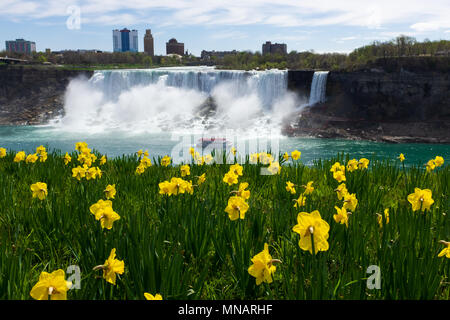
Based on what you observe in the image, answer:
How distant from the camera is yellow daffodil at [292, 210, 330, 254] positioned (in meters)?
1.69

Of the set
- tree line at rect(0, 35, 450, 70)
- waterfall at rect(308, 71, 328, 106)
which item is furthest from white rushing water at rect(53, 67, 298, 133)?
tree line at rect(0, 35, 450, 70)

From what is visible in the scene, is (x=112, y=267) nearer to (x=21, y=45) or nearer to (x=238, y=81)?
(x=238, y=81)

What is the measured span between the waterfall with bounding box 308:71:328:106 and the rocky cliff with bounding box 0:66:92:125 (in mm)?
25894

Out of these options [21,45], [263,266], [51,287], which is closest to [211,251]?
[263,266]

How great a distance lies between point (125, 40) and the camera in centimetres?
9350

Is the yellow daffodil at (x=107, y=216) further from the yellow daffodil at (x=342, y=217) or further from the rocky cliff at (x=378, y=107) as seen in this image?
the rocky cliff at (x=378, y=107)

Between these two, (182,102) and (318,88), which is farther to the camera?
(182,102)

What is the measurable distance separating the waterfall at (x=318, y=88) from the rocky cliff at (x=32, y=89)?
85.0 ft

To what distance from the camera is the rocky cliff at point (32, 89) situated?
41.6 m

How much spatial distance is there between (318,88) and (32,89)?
33871 mm

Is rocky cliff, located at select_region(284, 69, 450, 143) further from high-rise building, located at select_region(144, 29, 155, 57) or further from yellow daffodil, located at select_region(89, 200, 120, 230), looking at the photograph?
high-rise building, located at select_region(144, 29, 155, 57)

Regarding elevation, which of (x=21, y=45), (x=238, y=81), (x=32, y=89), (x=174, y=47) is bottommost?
(x=32, y=89)

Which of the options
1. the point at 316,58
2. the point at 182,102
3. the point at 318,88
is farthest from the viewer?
the point at 316,58

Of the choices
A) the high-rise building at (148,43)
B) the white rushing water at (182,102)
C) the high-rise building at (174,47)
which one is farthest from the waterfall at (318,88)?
the high-rise building at (174,47)
